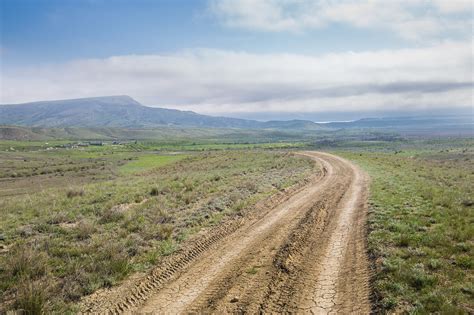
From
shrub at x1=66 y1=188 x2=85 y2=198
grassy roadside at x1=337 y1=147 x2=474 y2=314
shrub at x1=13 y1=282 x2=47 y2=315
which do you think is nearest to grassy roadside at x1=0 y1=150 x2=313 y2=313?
shrub at x1=13 y1=282 x2=47 y2=315

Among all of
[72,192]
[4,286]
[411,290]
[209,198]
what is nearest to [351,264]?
[411,290]

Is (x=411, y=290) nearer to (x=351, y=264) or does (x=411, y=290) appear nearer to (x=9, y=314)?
(x=351, y=264)

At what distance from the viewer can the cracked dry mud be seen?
7750 millimetres

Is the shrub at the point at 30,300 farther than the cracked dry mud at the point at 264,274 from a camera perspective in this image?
No

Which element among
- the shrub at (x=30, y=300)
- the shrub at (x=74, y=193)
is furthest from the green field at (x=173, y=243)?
the shrub at (x=74, y=193)

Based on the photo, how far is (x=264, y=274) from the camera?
930cm

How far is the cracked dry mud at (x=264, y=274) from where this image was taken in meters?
7.75

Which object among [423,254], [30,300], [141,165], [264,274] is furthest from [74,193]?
[141,165]

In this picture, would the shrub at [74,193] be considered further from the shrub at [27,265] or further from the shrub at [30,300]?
the shrub at [30,300]

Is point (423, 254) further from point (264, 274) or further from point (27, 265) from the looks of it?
point (27, 265)

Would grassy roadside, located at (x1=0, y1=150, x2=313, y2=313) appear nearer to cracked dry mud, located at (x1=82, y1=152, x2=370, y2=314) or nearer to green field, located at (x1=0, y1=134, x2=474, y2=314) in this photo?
green field, located at (x1=0, y1=134, x2=474, y2=314)

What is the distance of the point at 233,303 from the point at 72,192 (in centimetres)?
2273

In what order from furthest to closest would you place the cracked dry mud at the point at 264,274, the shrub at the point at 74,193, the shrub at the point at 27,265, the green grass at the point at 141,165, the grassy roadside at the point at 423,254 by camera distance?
1. the green grass at the point at 141,165
2. the shrub at the point at 74,193
3. the shrub at the point at 27,265
4. the cracked dry mud at the point at 264,274
5. the grassy roadside at the point at 423,254

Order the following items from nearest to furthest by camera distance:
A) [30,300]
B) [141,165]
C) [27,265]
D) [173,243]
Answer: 1. [30,300]
2. [27,265]
3. [173,243]
4. [141,165]
